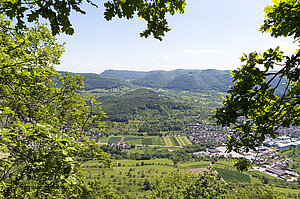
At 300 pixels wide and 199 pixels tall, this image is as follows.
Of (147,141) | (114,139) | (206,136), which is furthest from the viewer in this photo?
(206,136)

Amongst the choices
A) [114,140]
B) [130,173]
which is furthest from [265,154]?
[114,140]

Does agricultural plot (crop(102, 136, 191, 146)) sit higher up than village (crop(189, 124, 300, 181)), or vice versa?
village (crop(189, 124, 300, 181))

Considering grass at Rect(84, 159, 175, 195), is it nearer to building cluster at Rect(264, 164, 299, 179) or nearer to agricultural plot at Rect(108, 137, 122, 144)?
agricultural plot at Rect(108, 137, 122, 144)

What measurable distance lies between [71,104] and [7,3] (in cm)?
735

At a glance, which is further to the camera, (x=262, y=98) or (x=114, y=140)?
(x=114, y=140)

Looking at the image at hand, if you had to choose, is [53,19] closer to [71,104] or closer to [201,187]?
[71,104]

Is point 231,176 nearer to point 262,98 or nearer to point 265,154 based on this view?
point 265,154

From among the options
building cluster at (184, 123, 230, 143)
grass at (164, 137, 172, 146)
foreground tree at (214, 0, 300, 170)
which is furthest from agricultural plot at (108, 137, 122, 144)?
foreground tree at (214, 0, 300, 170)

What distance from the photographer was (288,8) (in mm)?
4969

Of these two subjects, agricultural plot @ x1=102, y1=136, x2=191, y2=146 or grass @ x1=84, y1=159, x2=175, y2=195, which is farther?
agricultural plot @ x1=102, y1=136, x2=191, y2=146

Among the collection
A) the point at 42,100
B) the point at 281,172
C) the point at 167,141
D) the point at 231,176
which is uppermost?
the point at 42,100

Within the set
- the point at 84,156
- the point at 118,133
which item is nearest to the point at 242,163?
the point at 84,156

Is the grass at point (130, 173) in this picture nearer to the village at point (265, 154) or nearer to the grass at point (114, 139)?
the grass at point (114, 139)

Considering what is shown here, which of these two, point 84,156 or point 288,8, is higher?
point 288,8
